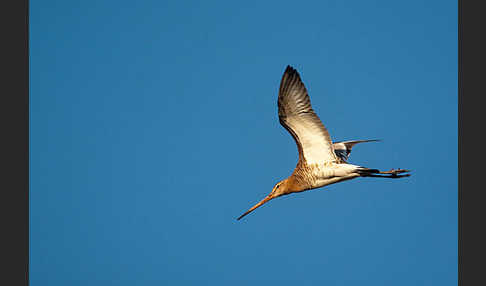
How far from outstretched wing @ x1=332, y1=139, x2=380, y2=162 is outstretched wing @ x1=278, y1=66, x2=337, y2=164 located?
693 mm

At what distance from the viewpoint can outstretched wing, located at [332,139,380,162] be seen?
8562 mm

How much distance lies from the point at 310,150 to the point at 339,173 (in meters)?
0.67

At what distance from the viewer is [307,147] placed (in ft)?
26.1

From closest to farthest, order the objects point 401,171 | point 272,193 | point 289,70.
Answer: point 289,70, point 401,171, point 272,193

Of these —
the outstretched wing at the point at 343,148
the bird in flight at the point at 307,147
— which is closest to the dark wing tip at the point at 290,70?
the bird in flight at the point at 307,147

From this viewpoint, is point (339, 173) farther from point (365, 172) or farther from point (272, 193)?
point (272, 193)

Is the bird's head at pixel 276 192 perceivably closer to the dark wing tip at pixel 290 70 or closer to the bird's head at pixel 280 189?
the bird's head at pixel 280 189

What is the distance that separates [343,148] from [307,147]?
1.11 metres

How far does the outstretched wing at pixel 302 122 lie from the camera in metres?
7.39

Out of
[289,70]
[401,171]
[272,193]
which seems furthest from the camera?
[272,193]

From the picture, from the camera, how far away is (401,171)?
7.80 meters

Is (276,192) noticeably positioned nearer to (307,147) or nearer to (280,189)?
(280,189)

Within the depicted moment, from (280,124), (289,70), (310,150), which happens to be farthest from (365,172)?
(289,70)

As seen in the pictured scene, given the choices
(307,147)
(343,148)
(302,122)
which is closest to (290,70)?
(302,122)
